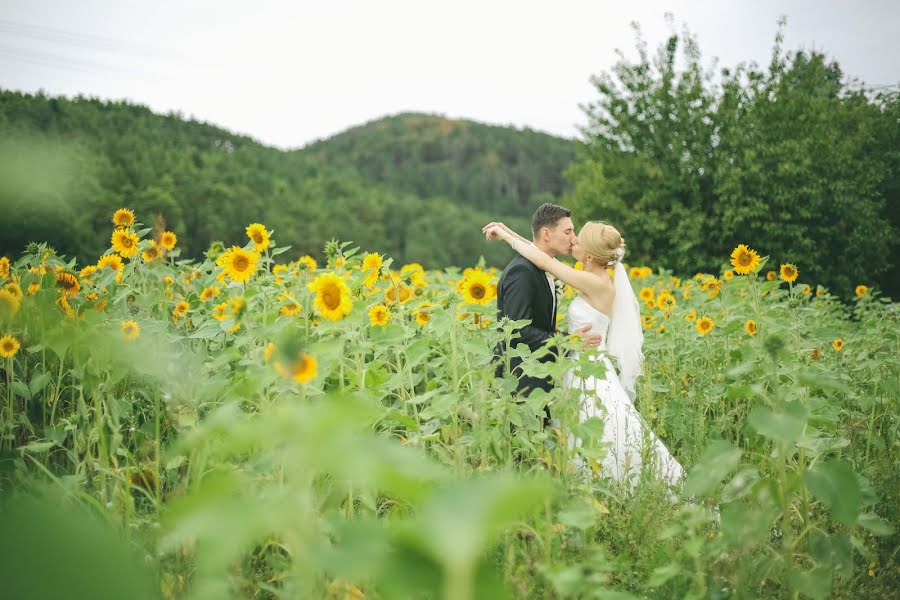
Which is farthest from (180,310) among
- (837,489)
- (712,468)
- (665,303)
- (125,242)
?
(665,303)

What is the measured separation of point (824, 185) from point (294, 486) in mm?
19344

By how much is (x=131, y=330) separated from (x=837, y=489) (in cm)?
247

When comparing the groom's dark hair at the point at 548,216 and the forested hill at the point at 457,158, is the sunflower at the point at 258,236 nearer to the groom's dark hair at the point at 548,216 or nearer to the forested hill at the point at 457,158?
the groom's dark hair at the point at 548,216

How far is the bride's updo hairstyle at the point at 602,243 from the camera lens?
13.3ft

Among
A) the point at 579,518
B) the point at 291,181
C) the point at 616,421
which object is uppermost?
the point at 291,181

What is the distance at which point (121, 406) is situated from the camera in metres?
2.52

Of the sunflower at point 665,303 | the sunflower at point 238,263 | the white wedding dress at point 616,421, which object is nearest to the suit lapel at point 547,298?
the white wedding dress at point 616,421

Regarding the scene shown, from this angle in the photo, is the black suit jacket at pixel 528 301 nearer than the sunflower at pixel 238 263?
No

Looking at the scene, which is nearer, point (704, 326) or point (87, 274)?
point (87, 274)

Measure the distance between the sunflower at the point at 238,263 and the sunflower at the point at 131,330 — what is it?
42 cm

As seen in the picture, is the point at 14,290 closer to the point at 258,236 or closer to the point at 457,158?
the point at 258,236

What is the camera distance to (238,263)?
8.84 ft

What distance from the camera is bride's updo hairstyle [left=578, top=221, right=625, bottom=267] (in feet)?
13.3

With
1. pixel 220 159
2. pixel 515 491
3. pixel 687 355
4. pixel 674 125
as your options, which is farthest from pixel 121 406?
pixel 220 159
